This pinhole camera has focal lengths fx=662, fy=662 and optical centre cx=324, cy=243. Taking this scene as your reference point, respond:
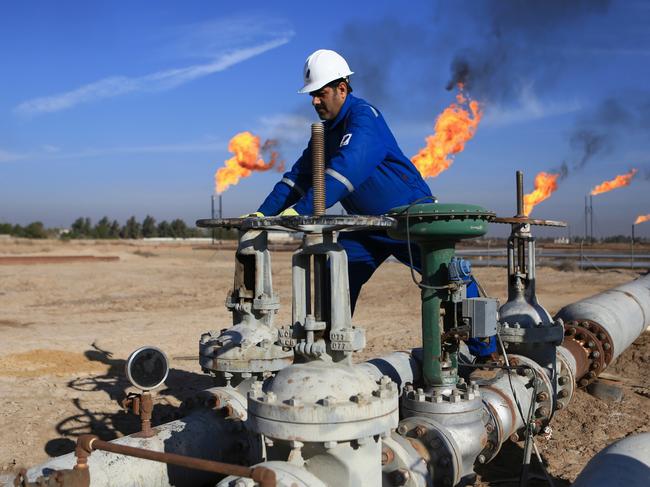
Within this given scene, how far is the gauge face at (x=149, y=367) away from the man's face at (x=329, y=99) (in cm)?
165

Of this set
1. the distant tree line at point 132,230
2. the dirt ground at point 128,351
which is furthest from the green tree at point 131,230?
the dirt ground at point 128,351

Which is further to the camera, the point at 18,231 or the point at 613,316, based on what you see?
the point at 18,231

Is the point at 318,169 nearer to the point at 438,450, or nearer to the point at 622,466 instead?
the point at 438,450

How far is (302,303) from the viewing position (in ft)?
7.80

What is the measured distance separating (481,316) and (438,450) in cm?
63

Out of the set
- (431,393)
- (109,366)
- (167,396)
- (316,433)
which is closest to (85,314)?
(109,366)

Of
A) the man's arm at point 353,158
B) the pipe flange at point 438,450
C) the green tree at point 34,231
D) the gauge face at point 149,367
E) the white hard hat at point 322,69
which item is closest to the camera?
the pipe flange at point 438,450

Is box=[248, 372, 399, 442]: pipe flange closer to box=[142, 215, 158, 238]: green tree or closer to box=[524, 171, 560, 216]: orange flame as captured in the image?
box=[524, 171, 560, 216]: orange flame

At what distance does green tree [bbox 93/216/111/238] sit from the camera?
6885 centimetres

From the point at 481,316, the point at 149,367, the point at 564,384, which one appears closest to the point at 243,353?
the point at 149,367

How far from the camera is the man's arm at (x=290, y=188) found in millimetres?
4082

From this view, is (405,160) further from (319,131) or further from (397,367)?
(319,131)

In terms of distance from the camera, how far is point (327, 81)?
12.0 ft

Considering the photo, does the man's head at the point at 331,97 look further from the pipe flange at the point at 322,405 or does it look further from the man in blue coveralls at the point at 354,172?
the pipe flange at the point at 322,405
